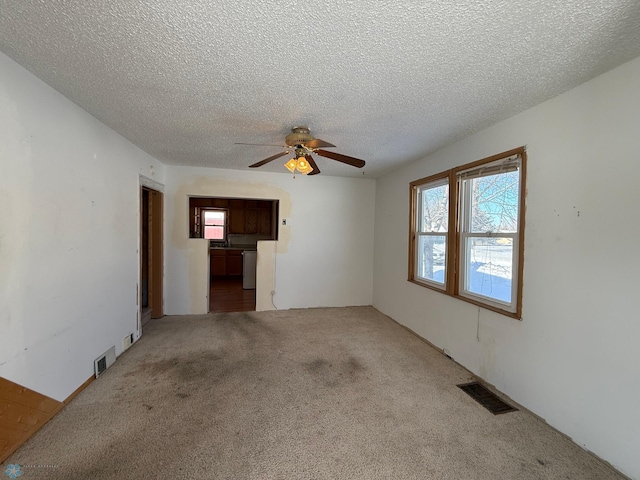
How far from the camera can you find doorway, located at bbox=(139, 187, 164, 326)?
388 centimetres

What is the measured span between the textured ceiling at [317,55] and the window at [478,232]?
49cm

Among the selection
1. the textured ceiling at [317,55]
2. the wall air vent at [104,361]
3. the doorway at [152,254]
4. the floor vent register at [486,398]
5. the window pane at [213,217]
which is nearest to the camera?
the textured ceiling at [317,55]

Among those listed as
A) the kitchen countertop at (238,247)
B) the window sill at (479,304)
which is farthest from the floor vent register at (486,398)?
the kitchen countertop at (238,247)

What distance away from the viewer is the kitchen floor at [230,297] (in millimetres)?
4607

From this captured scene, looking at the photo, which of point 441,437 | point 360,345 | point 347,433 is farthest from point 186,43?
point 360,345

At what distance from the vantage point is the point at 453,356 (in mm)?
2818

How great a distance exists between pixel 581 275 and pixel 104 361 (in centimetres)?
388

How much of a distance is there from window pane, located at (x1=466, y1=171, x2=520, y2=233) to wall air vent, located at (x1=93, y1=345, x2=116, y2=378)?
12.3ft

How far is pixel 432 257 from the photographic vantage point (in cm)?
336

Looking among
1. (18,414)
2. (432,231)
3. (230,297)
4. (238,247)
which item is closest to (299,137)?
(432,231)

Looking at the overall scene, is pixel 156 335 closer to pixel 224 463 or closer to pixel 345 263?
pixel 224 463

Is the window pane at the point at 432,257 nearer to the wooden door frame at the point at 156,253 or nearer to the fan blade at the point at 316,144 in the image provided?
the fan blade at the point at 316,144

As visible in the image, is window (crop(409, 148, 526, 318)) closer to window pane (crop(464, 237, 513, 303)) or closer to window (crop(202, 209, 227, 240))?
window pane (crop(464, 237, 513, 303))

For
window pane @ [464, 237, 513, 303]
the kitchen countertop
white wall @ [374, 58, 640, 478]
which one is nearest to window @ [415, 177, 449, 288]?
window pane @ [464, 237, 513, 303]
